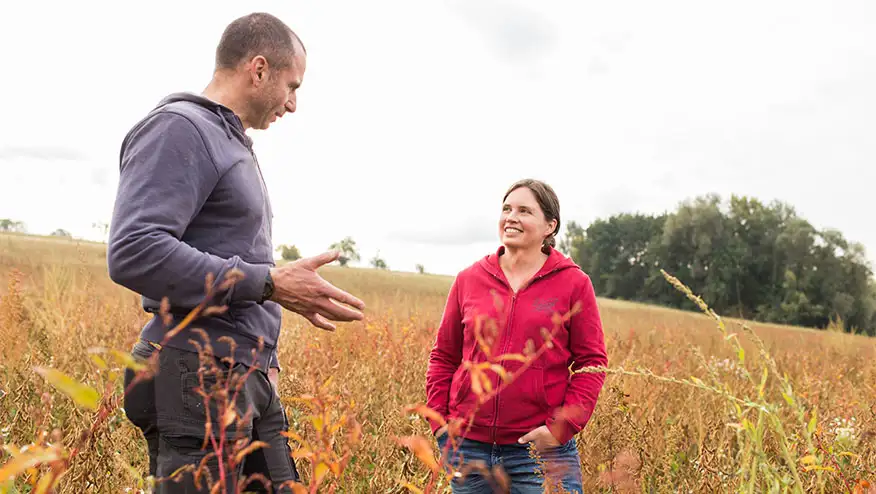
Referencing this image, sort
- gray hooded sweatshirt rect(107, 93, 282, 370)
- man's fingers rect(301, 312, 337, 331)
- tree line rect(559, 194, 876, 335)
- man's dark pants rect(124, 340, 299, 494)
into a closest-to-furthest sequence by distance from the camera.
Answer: gray hooded sweatshirt rect(107, 93, 282, 370)
man's dark pants rect(124, 340, 299, 494)
man's fingers rect(301, 312, 337, 331)
tree line rect(559, 194, 876, 335)

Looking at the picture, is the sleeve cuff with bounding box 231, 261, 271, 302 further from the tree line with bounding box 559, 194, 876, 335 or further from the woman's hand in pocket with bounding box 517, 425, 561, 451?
the tree line with bounding box 559, 194, 876, 335

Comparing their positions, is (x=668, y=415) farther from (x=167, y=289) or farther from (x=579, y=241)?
(x=579, y=241)

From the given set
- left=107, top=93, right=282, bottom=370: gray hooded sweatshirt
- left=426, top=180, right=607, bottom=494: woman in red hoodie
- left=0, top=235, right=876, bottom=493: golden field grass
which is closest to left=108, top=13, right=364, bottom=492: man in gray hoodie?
left=107, top=93, right=282, bottom=370: gray hooded sweatshirt

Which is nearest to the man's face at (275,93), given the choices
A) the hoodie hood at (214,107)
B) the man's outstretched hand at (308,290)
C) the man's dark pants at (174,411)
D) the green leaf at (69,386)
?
the hoodie hood at (214,107)

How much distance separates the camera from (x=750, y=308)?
184 feet

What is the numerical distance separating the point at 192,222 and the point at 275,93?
553 mm

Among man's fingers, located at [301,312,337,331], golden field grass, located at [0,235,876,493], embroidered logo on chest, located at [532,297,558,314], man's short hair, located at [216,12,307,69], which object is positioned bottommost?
golden field grass, located at [0,235,876,493]

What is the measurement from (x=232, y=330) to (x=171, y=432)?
1.12 feet

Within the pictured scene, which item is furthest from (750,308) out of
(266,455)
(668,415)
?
(266,455)

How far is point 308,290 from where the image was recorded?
6.06ft

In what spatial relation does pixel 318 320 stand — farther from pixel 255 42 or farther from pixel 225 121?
pixel 255 42

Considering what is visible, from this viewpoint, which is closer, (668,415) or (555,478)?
(555,478)

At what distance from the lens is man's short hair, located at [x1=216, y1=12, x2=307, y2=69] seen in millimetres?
2133

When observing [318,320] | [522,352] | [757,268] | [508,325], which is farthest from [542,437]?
[757,268]
